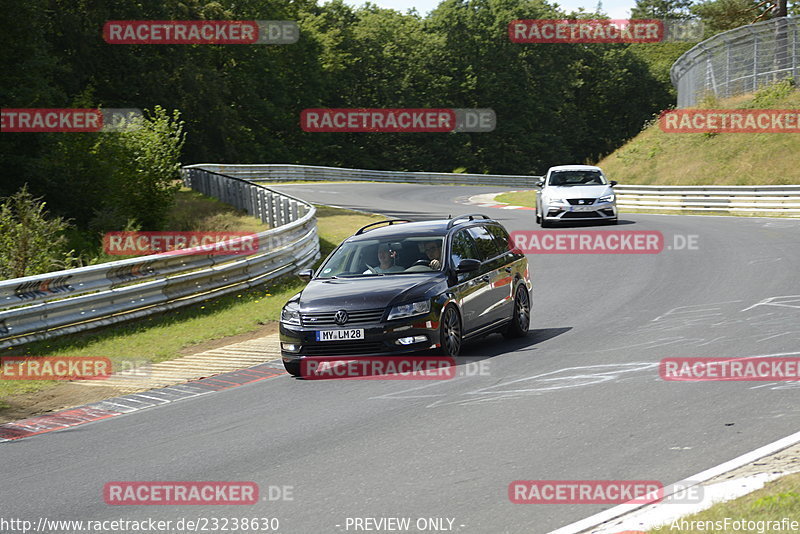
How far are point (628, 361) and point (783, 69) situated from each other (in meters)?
34.2

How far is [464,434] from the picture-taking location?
26.6ft

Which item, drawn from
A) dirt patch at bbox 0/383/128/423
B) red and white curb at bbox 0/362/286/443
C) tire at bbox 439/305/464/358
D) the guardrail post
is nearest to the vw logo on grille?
tire at bbox 439/305/464/358

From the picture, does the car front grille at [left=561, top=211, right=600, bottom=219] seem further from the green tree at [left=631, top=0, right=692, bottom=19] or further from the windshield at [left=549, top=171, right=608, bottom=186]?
the green tree at [left=631, top=0, right=692, bottom=19]

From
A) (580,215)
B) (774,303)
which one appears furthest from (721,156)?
(774,303)

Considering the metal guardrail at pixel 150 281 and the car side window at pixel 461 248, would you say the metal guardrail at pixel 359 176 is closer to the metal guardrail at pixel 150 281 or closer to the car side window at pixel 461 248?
the metal guardrail at pixel 150 281

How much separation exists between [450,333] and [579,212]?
1653 centimetres

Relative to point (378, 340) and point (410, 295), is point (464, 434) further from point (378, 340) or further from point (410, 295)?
point (410, 295)

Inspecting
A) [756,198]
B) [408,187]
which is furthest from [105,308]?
[408,187]

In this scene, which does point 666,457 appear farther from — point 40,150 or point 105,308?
point 40,150

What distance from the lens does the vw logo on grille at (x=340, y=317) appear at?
36.3ft

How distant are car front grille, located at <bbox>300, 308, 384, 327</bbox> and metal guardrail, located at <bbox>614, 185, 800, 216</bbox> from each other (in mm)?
23156

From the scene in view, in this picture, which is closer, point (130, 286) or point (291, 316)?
point (291, 316)

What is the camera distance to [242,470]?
24.6 feet

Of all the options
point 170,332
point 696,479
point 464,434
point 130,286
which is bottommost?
point 170,332
